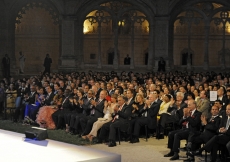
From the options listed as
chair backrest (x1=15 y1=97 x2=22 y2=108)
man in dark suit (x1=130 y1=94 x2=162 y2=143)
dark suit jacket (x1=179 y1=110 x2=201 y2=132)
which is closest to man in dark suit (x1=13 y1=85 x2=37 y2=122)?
chair backrest (x1=15 y1=97 x2=22 y2=108)

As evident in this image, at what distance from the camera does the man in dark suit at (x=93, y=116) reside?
1157 cm

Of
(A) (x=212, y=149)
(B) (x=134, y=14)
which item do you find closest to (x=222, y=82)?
(A) (x=212, y=149)

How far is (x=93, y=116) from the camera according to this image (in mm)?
11805

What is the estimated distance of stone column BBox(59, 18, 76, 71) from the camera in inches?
955

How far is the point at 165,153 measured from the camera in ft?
31.9

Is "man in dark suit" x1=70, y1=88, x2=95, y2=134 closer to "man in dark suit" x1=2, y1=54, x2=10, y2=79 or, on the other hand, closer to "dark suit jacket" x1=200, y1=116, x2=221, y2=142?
"dark suit jacket" x1=200, y1=116, x2=221, y2=142

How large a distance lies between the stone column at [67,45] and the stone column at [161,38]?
4311mm

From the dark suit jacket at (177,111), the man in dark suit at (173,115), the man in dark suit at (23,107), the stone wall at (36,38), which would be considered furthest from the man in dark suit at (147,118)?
the stone wall at (36,38)

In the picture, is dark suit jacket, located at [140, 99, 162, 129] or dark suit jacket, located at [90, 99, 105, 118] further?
dark suit jacket, located at [90, 99, 105, 118]

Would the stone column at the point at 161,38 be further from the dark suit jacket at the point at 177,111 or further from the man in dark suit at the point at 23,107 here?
the dark suit jacket at the point at 177,111

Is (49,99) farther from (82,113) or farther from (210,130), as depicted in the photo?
(210,130)

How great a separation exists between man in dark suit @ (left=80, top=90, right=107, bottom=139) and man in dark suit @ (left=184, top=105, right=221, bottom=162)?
10.2 feet

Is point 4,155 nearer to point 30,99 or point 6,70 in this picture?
point 30,99

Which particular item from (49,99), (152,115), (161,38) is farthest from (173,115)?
(161,38)
